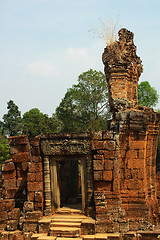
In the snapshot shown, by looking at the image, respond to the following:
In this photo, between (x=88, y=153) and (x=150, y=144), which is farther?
(x=150, y=144)

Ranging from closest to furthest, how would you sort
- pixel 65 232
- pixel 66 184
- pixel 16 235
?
pixel 65 232
pixel 16 235
pixel 66 184

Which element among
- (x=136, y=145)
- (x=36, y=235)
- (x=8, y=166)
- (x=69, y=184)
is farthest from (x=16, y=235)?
(x=136, y=145)

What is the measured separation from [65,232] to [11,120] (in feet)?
91.4

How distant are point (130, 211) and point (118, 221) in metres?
0.56

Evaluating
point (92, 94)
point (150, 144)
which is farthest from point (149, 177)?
point (92, 94)

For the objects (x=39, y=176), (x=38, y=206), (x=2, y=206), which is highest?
(x=39, y=176)

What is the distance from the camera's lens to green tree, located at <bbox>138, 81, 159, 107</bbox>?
26461 mm

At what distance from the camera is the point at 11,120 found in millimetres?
34156

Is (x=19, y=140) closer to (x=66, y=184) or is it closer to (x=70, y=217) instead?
(x=70, y=217)

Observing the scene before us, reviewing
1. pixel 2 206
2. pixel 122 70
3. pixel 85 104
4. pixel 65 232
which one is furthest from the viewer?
pixel 85 104

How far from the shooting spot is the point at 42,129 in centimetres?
2638

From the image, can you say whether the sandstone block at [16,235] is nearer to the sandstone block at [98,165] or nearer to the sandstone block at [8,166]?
the sandstone block at [8,166]

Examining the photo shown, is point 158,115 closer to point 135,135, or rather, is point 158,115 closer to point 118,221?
point 135,135

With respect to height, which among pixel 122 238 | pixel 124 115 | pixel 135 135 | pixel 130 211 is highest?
pixel 124 115
